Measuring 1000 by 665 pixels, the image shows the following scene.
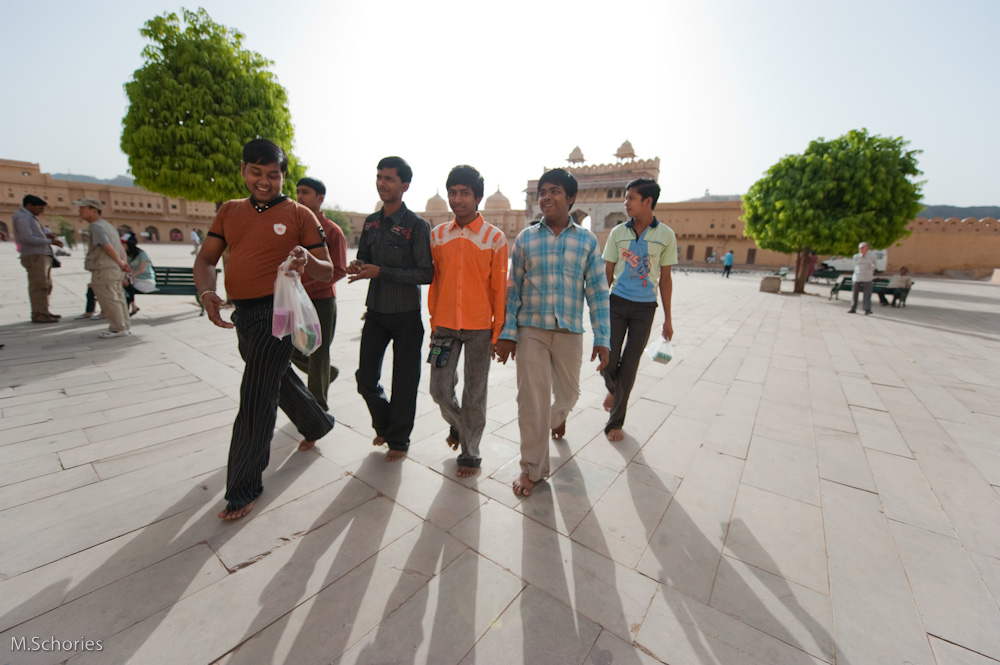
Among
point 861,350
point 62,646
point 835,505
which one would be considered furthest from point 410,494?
point 861,350

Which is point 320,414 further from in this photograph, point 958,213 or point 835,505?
point 958,213

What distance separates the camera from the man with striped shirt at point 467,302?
2568 mm

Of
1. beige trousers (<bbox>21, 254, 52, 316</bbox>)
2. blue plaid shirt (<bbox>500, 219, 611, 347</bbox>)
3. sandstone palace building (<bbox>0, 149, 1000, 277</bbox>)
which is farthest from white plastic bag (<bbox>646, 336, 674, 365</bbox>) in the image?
sandstone palace building (<bbox>0, 149, 1000, 277</bbox>)

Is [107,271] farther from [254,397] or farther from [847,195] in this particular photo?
[847,195]

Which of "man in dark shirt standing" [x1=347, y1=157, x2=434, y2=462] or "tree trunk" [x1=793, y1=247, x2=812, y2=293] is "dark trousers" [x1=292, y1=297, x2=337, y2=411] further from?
"tree trunk" [x1=793, y1=247, x2=812, y2=293]

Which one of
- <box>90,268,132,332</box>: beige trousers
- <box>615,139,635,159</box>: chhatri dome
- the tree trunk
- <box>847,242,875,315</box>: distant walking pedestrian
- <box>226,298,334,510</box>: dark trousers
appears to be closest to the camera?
<box>226,298,334,510</box>: dark trousers

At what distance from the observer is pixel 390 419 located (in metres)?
2.90

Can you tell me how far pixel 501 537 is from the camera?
7.11 ft

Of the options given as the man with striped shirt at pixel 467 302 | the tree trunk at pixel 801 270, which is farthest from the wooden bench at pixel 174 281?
the tree trunk at pixel 801 270

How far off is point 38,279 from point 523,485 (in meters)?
8.17

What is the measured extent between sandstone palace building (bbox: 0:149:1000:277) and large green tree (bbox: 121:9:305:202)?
3198 centimetres

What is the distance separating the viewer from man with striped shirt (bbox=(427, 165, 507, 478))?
257cm

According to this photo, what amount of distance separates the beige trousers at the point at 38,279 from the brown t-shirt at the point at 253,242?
6.47m

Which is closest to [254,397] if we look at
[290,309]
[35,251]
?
[290,309]
